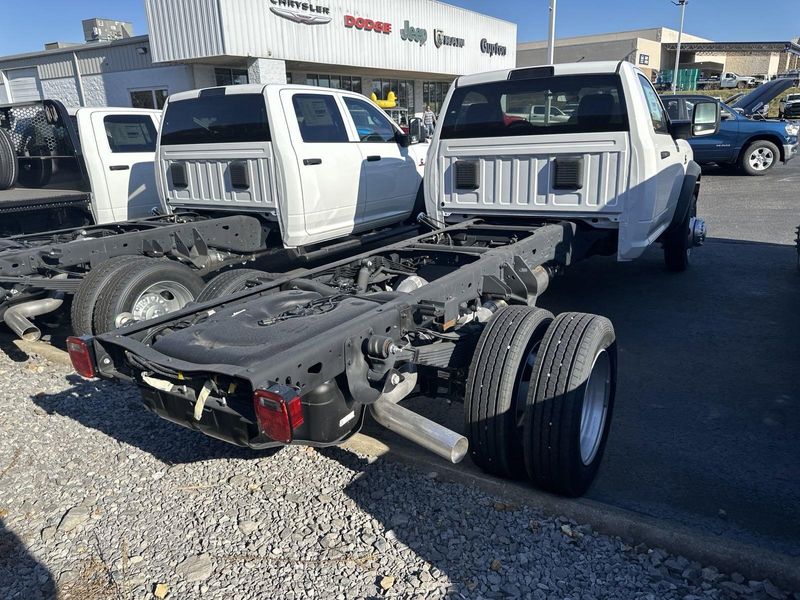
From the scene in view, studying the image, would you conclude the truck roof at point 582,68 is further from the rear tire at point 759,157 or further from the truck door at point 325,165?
the rear tire at point 759,157

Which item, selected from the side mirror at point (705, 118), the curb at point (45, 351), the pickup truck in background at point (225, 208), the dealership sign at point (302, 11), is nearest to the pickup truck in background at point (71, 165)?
the pickup truck in background at point (225, 208)

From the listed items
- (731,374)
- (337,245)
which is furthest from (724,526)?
(337,245)

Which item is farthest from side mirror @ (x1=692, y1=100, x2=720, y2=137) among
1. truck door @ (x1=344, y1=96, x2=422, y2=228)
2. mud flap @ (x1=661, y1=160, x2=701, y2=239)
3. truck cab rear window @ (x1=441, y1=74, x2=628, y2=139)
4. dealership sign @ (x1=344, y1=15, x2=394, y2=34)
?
dealership sign @ (x1=344, y1=15, x2=394, y2=34)

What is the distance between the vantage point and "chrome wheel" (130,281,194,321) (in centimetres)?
492

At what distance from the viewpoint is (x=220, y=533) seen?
3.03m

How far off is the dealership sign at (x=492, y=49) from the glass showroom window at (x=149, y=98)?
1651cm

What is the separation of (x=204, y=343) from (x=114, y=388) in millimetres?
2205

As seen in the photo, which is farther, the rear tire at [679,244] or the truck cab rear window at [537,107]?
the rear tire at [679,244]

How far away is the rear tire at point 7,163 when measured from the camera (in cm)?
742

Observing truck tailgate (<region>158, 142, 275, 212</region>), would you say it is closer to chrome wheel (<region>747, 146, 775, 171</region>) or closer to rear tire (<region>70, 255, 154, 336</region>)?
rear tire (<region>70, 255, 154, 336</region>)

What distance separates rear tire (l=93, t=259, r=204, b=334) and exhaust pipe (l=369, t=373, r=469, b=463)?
2375mm

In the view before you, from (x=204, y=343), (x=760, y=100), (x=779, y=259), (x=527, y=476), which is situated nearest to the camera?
(x=204, y=343)

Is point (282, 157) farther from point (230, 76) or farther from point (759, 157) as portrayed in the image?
point (230, 76)

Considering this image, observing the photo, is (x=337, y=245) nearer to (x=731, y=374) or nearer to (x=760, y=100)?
(x=731, y=374)
